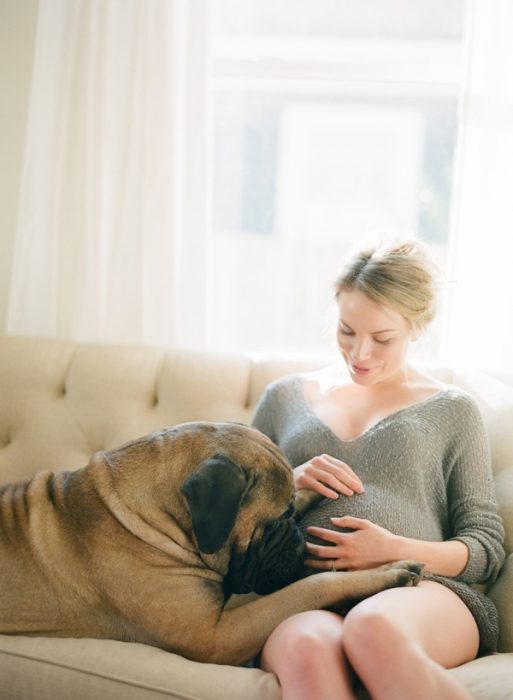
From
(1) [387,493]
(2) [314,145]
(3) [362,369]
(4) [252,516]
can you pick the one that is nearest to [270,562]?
(4) [252,516]

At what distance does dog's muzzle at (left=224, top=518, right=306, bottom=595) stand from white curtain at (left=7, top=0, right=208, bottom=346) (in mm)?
1109

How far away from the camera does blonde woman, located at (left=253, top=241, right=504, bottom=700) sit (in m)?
1.56

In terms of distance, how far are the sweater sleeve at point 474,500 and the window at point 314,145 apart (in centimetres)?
86

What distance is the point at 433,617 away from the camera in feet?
5.54

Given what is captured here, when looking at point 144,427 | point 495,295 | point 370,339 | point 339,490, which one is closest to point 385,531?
point 339,490

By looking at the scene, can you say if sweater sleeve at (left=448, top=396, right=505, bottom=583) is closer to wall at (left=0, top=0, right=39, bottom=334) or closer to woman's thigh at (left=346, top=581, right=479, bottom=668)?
woman's thigh at (left=346, top=581, right=479, bottom=668)

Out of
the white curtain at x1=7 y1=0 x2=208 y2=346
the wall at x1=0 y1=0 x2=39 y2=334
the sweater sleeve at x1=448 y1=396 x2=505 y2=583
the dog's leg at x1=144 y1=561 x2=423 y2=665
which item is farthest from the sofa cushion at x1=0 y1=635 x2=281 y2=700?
the wall at x1=0 y1=0 x2=39 y2=334

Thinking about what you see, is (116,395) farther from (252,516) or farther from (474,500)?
(474,500)

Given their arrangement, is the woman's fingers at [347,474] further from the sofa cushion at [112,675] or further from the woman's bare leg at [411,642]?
the sofa cushion at [112,675]

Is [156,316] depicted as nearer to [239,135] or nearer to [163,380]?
[163,380]

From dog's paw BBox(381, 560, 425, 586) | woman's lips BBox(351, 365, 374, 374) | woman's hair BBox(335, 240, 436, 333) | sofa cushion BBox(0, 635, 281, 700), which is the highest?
woman's hair BBox(335, 240, 436, 333)

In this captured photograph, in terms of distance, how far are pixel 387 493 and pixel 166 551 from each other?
0.55m

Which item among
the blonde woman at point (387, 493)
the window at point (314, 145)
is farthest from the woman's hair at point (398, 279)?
the window at point (314, 145)

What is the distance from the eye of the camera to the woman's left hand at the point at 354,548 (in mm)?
1836
